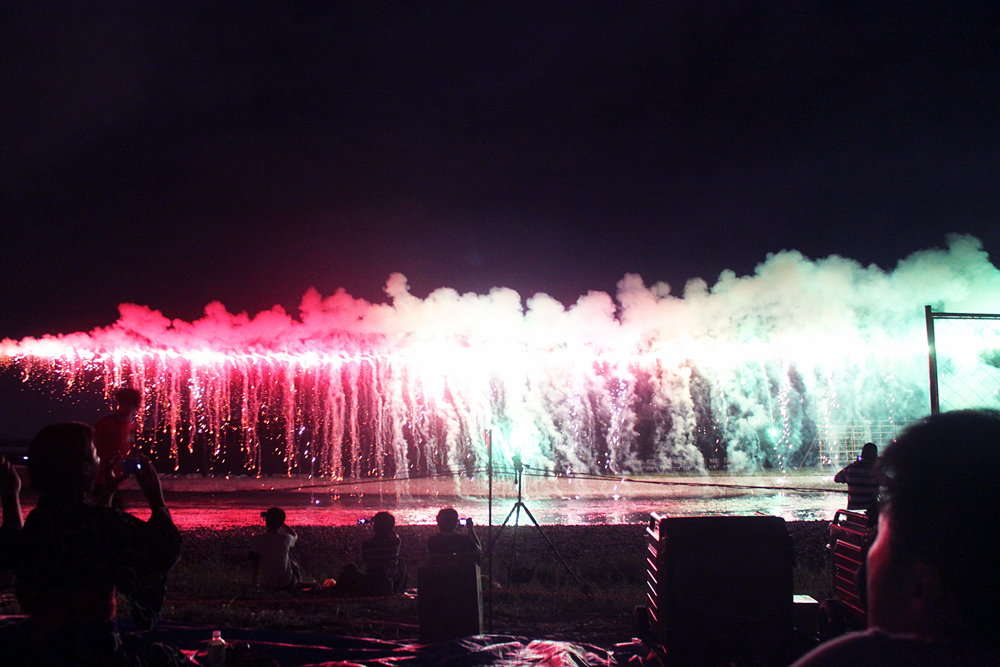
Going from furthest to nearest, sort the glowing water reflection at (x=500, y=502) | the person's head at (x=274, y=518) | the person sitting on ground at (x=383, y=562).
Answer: the glowing water reflection at (x=500, y=502) < the person's head at (x=274, y=518) < the person sitting on ground at (x=383, y=562)

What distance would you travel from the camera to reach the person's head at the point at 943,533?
96cm

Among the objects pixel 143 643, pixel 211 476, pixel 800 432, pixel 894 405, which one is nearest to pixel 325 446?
pixel 211 476

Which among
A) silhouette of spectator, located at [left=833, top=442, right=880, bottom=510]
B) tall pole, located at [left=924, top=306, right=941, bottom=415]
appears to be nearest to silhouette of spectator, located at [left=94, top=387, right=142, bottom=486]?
tall pole, located at [left=924, top=306, right=941, bottom=415]

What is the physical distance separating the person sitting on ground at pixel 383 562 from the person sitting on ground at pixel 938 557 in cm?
764

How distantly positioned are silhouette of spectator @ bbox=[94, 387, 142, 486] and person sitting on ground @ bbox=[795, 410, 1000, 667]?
7.68m

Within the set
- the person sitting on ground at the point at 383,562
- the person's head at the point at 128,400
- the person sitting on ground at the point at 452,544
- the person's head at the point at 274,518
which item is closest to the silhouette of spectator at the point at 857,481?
the person sitting on ground at the point at 452,544

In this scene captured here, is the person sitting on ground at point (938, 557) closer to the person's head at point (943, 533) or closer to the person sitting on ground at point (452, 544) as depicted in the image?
the person's head at point (943, 533)

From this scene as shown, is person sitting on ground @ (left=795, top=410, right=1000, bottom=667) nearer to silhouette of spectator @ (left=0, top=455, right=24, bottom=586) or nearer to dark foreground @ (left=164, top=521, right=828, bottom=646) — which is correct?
silhouette of spectator @ (left=0, top=455, right=24, bottom=586)

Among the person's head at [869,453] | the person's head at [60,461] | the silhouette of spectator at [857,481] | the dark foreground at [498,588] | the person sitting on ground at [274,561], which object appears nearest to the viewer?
the person's head at [60,461]

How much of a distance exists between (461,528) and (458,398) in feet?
70.1

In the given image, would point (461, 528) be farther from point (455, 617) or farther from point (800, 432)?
point (800, 432)

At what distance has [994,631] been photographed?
95 centimetres

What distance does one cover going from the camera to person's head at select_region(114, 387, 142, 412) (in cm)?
706

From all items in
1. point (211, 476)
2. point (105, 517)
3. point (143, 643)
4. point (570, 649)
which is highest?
point (105, 517)
